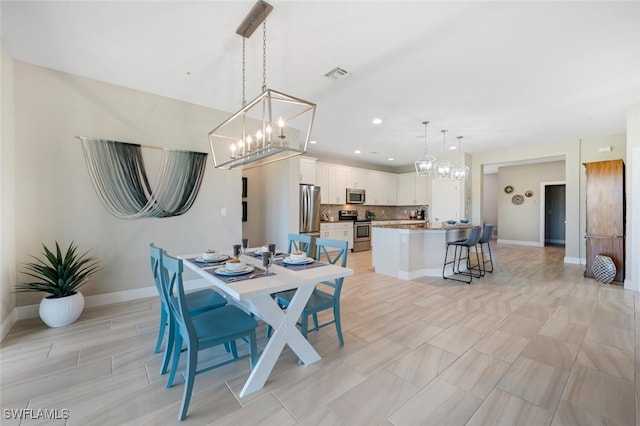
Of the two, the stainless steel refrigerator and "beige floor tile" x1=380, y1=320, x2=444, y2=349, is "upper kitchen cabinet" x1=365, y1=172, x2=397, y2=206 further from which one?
"beige floor tile" x1=380, y1=320, x2=444, y2=349

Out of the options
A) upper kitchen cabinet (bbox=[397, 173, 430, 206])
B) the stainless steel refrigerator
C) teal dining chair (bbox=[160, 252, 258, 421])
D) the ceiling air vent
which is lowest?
teal dining chair (bbox=[160, 252, 258, 421])

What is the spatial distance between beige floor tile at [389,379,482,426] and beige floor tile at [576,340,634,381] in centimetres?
117

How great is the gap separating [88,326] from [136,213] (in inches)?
53.1

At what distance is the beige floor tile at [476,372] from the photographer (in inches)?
71.3

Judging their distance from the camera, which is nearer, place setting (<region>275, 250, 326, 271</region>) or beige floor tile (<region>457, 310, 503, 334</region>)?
place setting (<region>275, 250, 326, 271</region>)

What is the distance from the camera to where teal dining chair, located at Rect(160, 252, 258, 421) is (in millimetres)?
1549

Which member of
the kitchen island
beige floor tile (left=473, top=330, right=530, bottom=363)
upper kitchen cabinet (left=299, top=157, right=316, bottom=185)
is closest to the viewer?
beige floor tile (left=473, top=330, right=530, bottom=363)

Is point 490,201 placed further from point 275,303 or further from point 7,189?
point 7,189

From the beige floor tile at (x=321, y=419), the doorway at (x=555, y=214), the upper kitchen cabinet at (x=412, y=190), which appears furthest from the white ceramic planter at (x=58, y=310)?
the doorway at (x=555, y=214)

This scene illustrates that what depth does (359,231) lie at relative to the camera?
7.58 m

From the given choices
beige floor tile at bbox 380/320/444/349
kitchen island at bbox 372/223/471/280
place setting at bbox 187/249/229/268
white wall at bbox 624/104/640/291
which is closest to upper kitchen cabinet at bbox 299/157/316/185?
kitchen island at bbox 372/223/471/280

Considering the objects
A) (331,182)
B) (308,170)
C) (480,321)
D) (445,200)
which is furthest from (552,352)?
(331,182)

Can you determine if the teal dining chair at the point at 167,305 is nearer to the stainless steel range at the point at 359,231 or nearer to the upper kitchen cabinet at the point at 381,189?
the stainless steel range at the point at 359,231

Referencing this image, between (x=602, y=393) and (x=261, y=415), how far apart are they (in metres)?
2.20
